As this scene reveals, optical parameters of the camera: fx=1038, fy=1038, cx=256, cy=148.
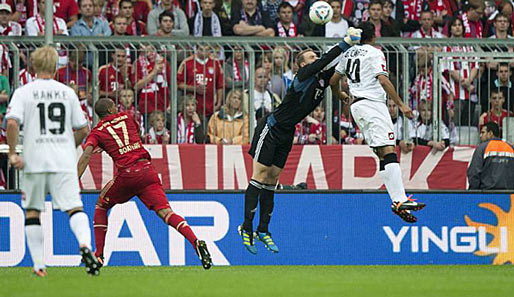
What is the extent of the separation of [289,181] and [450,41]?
3325mm

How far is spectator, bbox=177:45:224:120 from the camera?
1570 centimetres

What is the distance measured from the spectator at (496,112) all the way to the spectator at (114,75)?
548 cm

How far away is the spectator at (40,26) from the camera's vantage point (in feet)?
54.6

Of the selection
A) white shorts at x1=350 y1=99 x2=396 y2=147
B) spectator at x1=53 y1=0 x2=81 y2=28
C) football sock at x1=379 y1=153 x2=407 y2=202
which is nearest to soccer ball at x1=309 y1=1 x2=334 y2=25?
white shorts at x1=350 y1=99 x2=396 y2=147

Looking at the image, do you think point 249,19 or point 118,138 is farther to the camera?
point 249,19

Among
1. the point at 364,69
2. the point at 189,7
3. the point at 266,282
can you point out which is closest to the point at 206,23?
the point at 189,7

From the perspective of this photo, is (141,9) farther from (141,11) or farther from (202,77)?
(202,77)

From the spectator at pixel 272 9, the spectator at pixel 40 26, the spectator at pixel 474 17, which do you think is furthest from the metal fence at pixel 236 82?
the spectator at pixel 474 17

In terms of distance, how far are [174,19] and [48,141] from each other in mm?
7956

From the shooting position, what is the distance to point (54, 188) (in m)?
9.74

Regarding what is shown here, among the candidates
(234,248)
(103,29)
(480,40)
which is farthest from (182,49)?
(480,40)

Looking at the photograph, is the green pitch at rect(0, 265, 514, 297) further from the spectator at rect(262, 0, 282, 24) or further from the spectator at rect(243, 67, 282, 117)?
the spectator at rect(262, 0, 282, 24)

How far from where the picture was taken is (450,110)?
15953 millimetres

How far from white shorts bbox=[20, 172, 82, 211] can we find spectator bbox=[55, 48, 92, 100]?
5857 millimetres
